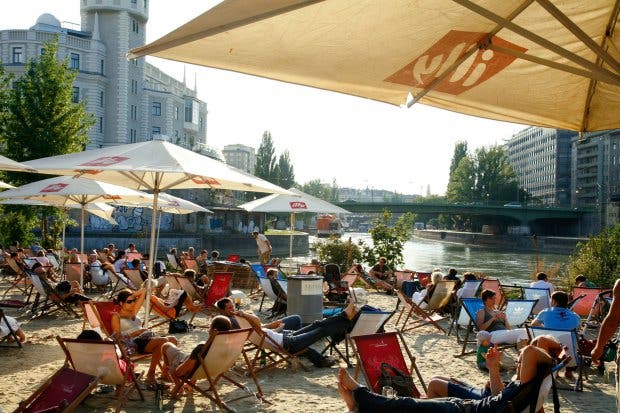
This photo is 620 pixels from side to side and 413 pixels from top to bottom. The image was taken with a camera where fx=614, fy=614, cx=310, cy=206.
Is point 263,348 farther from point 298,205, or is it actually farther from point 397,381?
point 298,205

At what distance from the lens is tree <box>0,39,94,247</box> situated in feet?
74.2

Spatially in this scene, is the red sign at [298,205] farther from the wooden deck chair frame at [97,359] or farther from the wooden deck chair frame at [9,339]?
the wooden deck chair frame at [97,359]

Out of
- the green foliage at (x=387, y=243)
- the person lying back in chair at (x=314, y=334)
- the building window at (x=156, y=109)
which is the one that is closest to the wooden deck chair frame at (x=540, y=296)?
the person lying back in chair at (x=314, y=334)

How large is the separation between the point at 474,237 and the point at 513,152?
83.1m

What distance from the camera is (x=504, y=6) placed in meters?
3.23

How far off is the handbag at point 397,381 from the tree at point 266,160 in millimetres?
69738

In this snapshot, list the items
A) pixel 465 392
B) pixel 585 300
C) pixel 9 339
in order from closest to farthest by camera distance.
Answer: pixel 465 392, pixel 9 339, pixel 585 300

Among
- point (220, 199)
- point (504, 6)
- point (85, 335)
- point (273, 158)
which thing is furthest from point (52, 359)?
point (273, 158)

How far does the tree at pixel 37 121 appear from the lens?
891 inches

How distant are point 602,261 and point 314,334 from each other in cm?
1149

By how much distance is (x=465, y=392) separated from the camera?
4453 mm

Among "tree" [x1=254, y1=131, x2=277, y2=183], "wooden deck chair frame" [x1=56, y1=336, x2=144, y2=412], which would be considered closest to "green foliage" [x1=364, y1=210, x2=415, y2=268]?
"wooden deck chair frame" [x1=56, y1=336, x2=144, y2=412]

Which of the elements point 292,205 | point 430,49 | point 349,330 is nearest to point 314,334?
point 349,330

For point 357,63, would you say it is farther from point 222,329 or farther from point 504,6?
point 222,329
